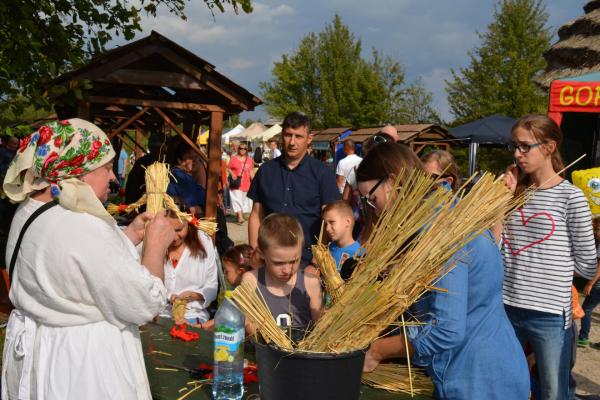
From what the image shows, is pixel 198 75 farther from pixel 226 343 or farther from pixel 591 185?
pixel 226 343

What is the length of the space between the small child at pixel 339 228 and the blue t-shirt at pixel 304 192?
1.22 feet

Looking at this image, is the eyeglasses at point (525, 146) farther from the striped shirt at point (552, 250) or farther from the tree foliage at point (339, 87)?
the tree foliage at point (339, 87)

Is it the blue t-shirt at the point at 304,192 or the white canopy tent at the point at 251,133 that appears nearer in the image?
the blue t-shirt at the point at 304,192

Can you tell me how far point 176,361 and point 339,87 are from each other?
30257 mm

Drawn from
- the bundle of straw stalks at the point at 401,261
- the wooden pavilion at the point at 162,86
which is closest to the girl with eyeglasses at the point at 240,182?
the wooden pavilion at the point at 162,86

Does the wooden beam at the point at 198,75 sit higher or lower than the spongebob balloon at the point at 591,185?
higher

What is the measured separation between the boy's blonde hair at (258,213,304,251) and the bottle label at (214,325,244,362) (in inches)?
18.6

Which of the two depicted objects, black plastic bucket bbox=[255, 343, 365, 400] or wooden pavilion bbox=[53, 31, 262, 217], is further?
wooden pavilion bbox=[53, 31, 262, 217]

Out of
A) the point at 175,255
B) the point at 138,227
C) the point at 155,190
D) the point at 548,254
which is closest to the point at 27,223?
the point at 138,227

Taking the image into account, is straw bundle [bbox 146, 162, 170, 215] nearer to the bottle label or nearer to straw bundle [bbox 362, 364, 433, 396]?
the bottle label

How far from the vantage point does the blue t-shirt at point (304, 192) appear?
4.39 m

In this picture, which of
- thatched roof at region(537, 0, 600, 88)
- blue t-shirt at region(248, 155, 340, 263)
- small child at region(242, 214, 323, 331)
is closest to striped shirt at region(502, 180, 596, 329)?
small child at region(242, 214, 323, 331)

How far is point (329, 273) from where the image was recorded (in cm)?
188

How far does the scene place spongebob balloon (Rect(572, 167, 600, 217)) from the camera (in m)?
5.73
